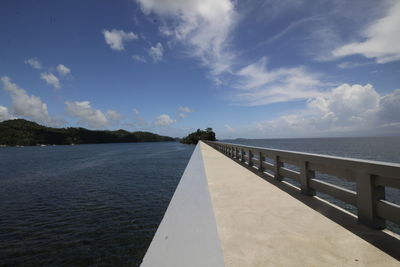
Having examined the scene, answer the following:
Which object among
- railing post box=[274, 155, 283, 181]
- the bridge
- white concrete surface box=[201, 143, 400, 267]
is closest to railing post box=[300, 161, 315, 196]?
the bridge

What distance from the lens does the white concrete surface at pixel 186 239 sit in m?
2.19

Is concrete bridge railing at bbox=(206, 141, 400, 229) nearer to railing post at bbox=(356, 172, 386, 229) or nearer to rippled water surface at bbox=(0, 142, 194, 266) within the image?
railing post at bbox=(356, 172, 386, 229)

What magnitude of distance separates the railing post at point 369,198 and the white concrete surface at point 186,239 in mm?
2301

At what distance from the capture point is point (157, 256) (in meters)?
2.24

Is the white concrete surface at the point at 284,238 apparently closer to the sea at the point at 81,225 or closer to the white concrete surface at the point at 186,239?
the white concrete surface at the point at 186,239

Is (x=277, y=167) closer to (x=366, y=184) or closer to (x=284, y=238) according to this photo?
(x=366, y=184)

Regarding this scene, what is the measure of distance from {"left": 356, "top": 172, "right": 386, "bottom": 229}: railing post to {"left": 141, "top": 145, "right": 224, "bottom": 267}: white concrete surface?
2301 mm

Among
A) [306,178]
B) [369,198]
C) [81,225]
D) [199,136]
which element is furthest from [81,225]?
[199,136]

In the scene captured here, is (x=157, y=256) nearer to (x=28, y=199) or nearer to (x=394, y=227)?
(x=394, y=227)

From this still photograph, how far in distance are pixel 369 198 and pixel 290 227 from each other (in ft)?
3.97

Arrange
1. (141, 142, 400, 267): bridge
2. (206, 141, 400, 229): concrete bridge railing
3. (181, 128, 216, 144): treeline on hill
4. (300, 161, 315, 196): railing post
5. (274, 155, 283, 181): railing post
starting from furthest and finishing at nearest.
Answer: (181, 128, 216, 144): treeline on hill
(274, 155, 283, 181): railing post
(300, 161, 315, 196): railing post
(206, 141, 400, 229): concrete bridge railing
(141, 142, 400, 267): bridge

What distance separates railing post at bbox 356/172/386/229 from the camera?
10.7 ft

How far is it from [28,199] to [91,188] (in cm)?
355

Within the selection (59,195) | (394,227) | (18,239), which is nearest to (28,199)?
(59,195)
